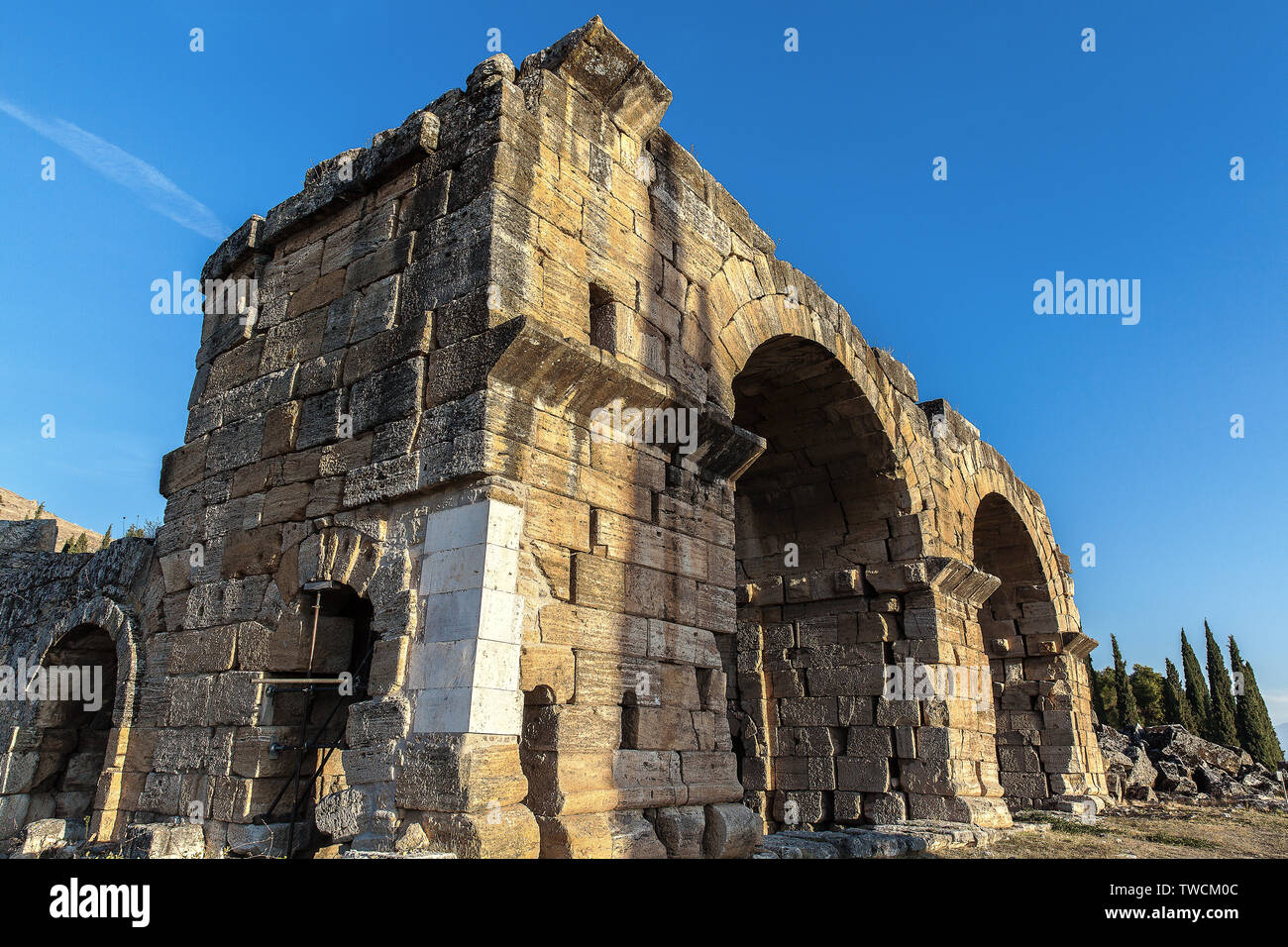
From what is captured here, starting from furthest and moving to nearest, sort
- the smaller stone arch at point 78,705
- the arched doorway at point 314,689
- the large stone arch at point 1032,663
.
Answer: the large stone arch at point 1032,663, the smaller stone arch at point 78,705, the arched doorway at point 314,689

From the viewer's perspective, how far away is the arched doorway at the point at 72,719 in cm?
705

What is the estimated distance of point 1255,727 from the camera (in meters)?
25.8

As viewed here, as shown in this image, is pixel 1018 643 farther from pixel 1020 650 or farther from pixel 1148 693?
pixel 1148 693

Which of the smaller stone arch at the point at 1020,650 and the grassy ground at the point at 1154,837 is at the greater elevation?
the smaller stone arch at the point at 1020,650

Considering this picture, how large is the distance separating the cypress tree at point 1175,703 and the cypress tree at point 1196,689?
0.63 ft

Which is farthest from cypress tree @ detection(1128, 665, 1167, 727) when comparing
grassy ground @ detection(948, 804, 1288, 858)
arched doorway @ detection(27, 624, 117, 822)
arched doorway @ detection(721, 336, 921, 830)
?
arched doorway @ detection(27, 624, 117, 822)

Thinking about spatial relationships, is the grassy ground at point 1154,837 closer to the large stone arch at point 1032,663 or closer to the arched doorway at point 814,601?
the large stone arch at point 1032,663

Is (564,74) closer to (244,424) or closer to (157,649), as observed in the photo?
(244,424)

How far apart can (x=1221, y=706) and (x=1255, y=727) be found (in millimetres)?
1014

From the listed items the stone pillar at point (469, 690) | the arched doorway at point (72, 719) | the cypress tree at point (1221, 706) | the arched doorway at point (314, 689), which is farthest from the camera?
the cypress tree at point (1221, 706)

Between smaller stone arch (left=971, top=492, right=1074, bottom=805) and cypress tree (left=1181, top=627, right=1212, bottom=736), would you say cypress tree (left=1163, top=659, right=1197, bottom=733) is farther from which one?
smaller stone arch (left=971, top=492, right=1074, bottom=805)

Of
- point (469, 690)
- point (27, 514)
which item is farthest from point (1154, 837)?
point (27, 514)

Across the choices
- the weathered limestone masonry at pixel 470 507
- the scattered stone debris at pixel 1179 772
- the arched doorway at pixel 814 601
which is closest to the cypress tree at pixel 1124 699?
the scattered stone debris at pixel 1179 772

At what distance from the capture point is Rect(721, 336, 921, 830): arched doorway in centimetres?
951
